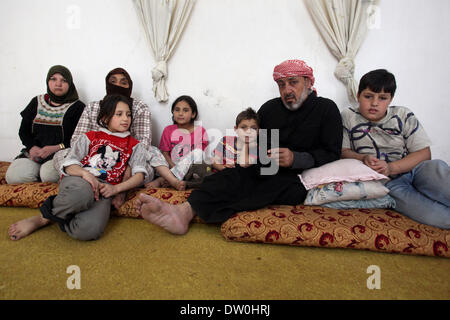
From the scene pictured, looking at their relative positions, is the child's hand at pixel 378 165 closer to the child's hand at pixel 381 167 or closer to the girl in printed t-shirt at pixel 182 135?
the child's hand at pixel 381 167

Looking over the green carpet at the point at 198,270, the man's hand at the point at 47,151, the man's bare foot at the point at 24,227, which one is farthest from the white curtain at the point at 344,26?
the man's hand at the point at 47,151

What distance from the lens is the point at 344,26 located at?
2.52 m

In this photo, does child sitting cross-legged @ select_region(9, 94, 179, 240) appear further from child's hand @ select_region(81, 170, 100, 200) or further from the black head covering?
the black head covering

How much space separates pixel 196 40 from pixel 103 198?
2.09 m

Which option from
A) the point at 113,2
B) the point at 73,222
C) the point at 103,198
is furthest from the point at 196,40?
the point at 73,222

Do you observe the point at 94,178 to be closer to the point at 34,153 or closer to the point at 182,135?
the point at 182,135

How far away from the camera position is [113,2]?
9.60ft

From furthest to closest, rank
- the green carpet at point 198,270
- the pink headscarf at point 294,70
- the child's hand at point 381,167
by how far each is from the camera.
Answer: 1. the pink headscarf at point 294,70
2. the child's hand at point 381,167
3. the green carpet at point 198,270

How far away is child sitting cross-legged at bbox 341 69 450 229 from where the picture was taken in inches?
63.4

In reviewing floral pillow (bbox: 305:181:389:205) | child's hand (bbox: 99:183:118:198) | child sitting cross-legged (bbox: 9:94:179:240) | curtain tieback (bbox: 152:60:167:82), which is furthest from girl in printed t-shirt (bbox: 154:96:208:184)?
floral pillow (bbox: 305:181:389:205)

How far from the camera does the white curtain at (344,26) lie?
8.16 ft

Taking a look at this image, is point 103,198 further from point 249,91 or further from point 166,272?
point 249,91

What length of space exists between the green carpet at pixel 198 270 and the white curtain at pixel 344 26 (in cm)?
190
